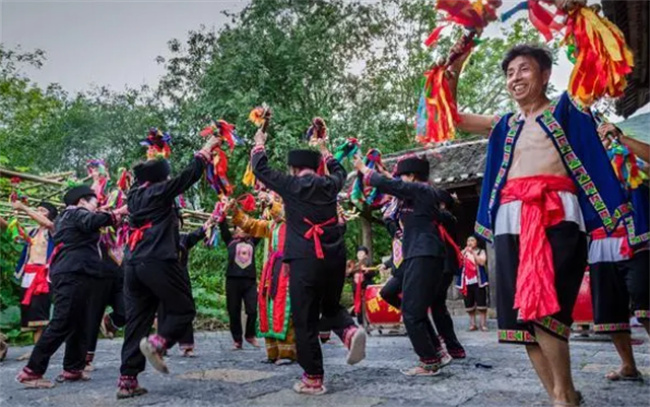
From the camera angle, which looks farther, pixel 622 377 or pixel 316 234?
pixel 316 234

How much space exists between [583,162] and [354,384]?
243 centimetres

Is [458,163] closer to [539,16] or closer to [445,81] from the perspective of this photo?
[445,81]

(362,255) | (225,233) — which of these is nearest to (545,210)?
(225,233)

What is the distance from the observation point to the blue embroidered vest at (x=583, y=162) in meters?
3.16

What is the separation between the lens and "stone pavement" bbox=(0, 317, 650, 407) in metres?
3.94

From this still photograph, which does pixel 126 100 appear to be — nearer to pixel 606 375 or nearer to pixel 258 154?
pixel 258 154

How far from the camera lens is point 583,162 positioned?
127 inches

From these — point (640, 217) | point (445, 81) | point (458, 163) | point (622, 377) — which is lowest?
point (622, 377)

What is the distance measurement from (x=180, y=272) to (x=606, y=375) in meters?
3.34

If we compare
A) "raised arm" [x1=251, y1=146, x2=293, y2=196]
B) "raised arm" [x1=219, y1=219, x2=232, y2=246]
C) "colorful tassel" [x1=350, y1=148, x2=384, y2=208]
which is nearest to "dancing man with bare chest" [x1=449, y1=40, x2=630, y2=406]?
"raised arm" [x1=251, y1=146, x2=293, y2=196]

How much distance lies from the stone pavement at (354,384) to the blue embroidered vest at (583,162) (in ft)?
4.00

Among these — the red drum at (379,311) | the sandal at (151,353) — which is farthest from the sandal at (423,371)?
the red drum at (379,311)

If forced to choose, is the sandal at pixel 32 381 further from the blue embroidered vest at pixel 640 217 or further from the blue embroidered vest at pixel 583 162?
the blue embroidered vest at pixel 640 217

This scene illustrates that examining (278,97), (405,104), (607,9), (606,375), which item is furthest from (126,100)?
(606,375)
